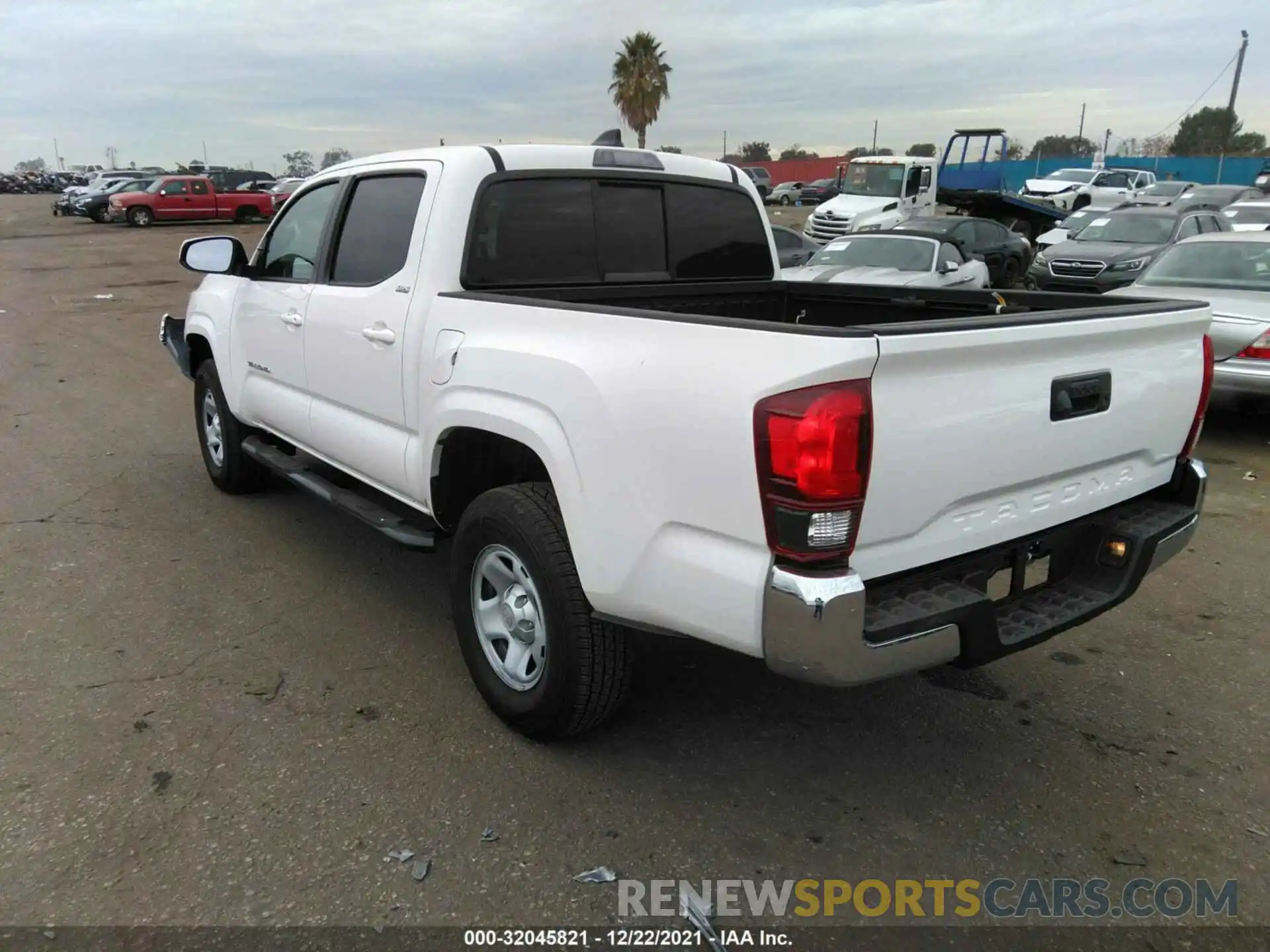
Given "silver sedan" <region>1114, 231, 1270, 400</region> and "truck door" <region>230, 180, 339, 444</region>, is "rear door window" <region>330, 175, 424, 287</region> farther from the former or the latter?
"silver sedan" <region>1114, 231, 1270, 400</region>

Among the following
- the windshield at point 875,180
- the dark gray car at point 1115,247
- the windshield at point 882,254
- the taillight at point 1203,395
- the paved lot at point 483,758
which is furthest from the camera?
the windshield at point 875,180

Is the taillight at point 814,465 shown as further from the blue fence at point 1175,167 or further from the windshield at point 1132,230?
the blue fence at point 1175,167

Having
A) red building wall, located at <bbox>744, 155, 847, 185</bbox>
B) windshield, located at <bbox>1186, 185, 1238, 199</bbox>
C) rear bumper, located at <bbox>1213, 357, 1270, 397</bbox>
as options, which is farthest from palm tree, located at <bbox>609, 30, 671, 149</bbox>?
rear bumper, located at <bbox>1213, 357, 1270, 397</bbox>

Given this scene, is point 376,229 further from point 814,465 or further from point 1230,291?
point 1230,291

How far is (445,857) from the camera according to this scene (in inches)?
110

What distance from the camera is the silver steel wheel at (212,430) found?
19.5ft

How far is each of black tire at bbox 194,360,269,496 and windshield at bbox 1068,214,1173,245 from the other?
1287 cm

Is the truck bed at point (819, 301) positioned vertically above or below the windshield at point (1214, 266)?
above

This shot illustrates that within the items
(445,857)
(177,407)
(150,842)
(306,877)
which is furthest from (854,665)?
(177,407)

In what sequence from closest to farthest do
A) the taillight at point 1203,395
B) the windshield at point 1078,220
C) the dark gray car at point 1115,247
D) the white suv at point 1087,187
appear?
the taillight at point 1203,395 < the dark gray car at point 1115,247 < the windshield at point 1078,220 < the white suv at point 1087,187

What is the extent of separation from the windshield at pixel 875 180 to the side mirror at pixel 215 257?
20805mm

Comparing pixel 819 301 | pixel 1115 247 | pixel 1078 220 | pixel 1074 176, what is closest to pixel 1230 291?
pixel 819 301

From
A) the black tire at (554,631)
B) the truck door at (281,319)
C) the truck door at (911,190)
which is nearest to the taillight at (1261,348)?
the black tire at (554,631)

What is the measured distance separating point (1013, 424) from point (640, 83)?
51.9 metres
